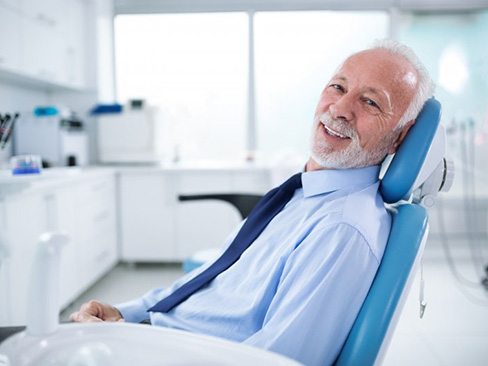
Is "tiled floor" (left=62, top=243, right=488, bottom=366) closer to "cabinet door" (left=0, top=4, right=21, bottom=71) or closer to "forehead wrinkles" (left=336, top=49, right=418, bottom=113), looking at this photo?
"forehead wrinkles" (left=336, top=49, right=418, bottom=113)

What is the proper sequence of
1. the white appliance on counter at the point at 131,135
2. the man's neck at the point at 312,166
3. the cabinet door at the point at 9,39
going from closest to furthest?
1. the man's neck at the point at 312,166
2. the cabinet door at the point at 9,39
3. the white appliance on counter at the point at 131,135

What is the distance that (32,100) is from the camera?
338 cm

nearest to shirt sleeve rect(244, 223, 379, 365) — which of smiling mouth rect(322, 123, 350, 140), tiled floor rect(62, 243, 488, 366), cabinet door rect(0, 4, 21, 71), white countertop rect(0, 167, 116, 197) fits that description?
smiling mouth rect(322, 123, 350, 140)

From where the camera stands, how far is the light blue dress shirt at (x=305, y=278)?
846 millimetres

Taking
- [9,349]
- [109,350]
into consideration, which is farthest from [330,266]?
[9,349]

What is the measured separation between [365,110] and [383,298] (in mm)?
504

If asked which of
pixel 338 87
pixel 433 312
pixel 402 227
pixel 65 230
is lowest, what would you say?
pixel 433 312

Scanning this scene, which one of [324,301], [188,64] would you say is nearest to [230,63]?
[188,64]

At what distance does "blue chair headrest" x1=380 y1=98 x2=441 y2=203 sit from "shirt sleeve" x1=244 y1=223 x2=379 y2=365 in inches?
8.5

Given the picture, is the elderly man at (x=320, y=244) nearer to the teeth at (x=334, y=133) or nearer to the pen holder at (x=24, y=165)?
the teeth at (x=334, y=133)

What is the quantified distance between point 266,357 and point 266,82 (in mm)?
3625

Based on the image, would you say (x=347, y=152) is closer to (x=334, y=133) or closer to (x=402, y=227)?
(x=334, y=133)

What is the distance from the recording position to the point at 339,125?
1.16m

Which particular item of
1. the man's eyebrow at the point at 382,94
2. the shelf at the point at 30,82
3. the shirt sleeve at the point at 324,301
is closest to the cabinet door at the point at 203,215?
the shelf at the point at 30,82
